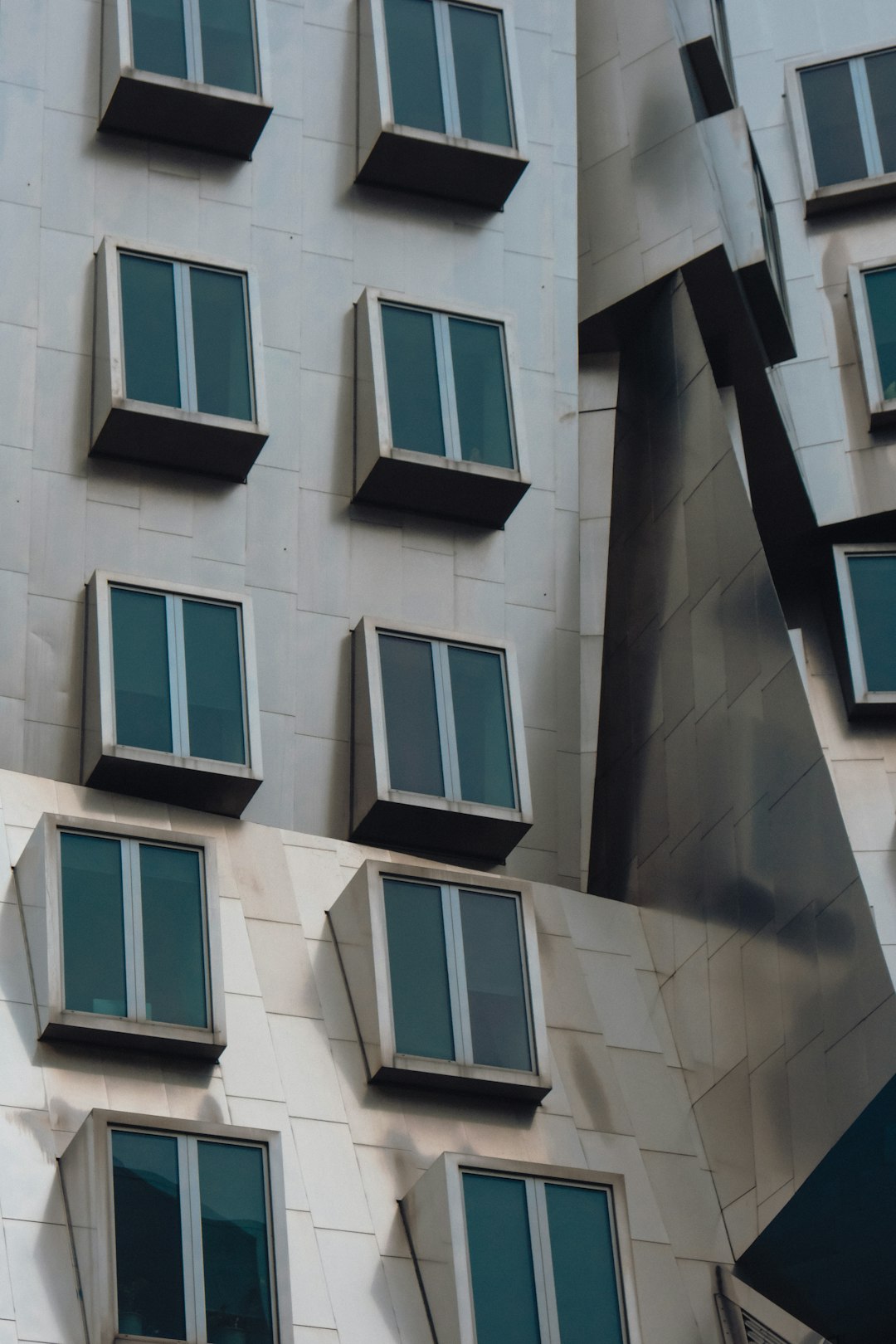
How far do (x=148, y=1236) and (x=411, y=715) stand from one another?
8076 mm

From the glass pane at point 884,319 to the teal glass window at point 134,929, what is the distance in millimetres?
12153

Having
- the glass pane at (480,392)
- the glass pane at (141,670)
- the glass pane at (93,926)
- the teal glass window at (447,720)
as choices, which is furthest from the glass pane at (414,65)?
the glass pane at (93,926)

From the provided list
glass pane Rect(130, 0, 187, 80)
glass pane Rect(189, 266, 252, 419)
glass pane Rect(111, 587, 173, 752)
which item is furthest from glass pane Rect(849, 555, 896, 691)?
glass pane Rect(130, 0, 187, 80)

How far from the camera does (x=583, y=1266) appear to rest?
81.5 feet

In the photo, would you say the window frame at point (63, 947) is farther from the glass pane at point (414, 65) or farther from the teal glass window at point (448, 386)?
the glass pane at point (414, 65)

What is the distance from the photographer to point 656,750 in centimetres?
3089

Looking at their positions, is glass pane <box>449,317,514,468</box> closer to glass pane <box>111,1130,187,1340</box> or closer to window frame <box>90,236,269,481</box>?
window frame <box>90,236,269,481</box>

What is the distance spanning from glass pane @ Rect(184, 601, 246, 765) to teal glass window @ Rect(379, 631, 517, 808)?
1.93m

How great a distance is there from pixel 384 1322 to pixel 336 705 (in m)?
8.14

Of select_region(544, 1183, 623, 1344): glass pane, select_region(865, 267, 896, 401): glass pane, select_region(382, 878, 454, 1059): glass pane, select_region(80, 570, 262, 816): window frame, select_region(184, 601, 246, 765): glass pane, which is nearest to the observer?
select_region(544, 1183, 623, 1344): glass pane

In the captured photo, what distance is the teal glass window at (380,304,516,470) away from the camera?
30.3m

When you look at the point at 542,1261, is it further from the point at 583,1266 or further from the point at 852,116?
the point at 852,116

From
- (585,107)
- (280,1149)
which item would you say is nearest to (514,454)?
(585,107)

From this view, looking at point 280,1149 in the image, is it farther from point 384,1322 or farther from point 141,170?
point 141,170
